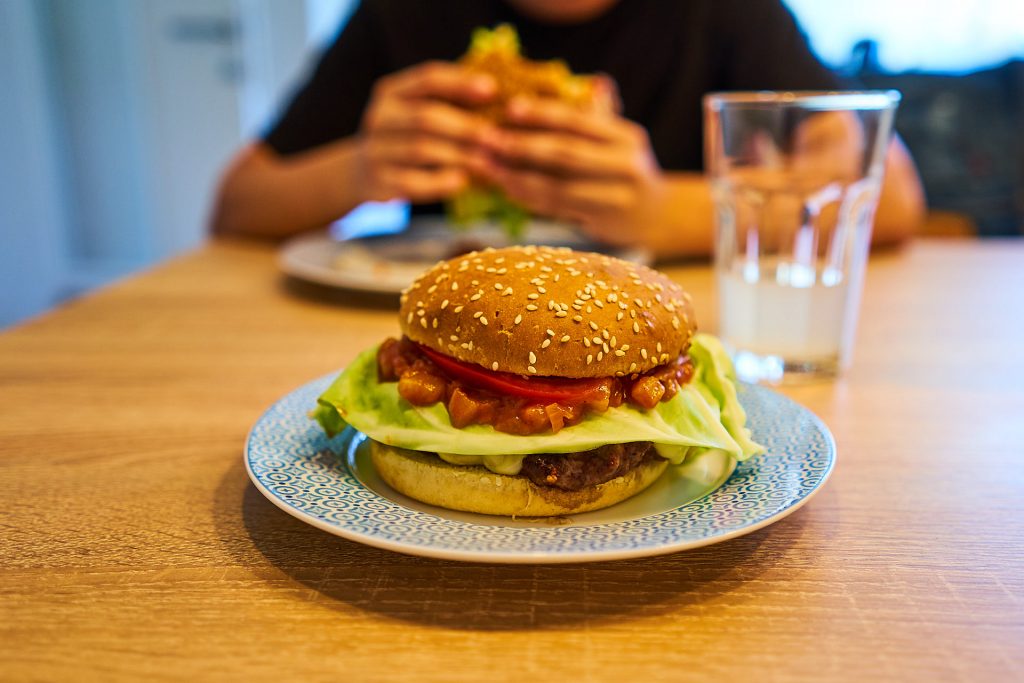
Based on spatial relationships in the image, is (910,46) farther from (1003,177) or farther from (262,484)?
(262,484)

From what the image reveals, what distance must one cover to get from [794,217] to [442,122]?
0.95m

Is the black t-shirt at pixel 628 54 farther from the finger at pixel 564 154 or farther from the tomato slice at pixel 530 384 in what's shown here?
the tomato slice at pixel 530 384

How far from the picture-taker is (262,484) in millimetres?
795

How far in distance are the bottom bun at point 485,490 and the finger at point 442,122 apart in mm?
1337

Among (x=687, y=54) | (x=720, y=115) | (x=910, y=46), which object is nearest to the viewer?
(x=720, y=115)

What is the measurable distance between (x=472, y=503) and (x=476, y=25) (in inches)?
92.9

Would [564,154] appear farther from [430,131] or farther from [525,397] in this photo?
[525,397]

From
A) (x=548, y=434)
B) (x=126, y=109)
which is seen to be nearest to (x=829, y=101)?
(x=548, y=434)

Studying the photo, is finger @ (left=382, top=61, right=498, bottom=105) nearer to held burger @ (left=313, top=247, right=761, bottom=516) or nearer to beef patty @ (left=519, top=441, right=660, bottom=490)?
held burger @ (left=313, top=247, right=761, bottom=516)

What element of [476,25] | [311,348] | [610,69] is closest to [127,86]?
[476,25]

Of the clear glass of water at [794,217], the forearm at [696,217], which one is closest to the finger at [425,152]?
the forearm at [696,217]

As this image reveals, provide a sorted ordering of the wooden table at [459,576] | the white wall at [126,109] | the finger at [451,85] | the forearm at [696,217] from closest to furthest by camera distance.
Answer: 1. the wooden table at [459,576]
2. the finger at [451,85]
3. the forearm at [696,217]
4. the white wall at [126,109]

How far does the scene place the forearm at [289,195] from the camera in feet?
8.23

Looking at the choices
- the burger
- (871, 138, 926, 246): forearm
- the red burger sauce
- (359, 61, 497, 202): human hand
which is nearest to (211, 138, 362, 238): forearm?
(359, 61, 497, 202): human hand
